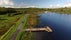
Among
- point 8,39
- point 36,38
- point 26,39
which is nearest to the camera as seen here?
point 8,39

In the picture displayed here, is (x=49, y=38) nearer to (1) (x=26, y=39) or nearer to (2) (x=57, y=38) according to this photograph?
(2) (x=57, y=38)

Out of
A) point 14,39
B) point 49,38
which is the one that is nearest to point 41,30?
point 49,38

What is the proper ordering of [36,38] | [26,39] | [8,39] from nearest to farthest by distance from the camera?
[8,39], [26,39], [36,38]

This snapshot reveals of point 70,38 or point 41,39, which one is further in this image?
point 70,38

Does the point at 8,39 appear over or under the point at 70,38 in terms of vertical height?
over

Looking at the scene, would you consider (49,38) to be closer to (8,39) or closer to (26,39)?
(26,39)

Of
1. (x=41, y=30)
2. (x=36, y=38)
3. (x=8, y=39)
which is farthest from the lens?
(x=41, y=30)

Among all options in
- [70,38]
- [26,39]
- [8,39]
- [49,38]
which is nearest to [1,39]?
[8,39]

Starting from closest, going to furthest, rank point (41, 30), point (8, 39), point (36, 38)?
point (8, 39)
point (36, 38)
point (41, 30)

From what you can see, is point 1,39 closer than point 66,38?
Yes
